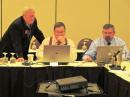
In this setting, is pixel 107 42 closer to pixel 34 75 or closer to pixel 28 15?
pixel 28 15

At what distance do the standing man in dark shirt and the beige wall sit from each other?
2.61 metres

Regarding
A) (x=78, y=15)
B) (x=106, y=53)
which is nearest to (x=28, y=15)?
(x=106, y=53)

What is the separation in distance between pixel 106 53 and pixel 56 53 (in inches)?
29.3

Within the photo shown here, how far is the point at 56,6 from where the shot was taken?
880 cm

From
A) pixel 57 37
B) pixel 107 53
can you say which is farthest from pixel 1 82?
pixel 107 53

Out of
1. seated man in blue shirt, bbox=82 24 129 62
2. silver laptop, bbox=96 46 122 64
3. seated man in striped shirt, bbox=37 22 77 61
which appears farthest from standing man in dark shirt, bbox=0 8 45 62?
silver laptop, bbox=96 46 122 64

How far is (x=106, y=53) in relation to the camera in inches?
208

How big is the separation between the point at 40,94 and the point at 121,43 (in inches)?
107

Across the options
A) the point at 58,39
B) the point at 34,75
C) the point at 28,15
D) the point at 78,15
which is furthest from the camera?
the point at 78,15

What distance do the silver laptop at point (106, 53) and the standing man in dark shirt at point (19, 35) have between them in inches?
54.0

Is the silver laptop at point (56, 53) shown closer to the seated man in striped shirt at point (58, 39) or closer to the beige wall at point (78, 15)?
the seated man in striped shirt at point (58, 39)

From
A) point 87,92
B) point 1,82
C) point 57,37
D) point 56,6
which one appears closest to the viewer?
point 87,92

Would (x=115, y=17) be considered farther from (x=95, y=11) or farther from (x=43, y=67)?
(x=43, y=67)

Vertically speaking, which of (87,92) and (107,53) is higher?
(107,53)
